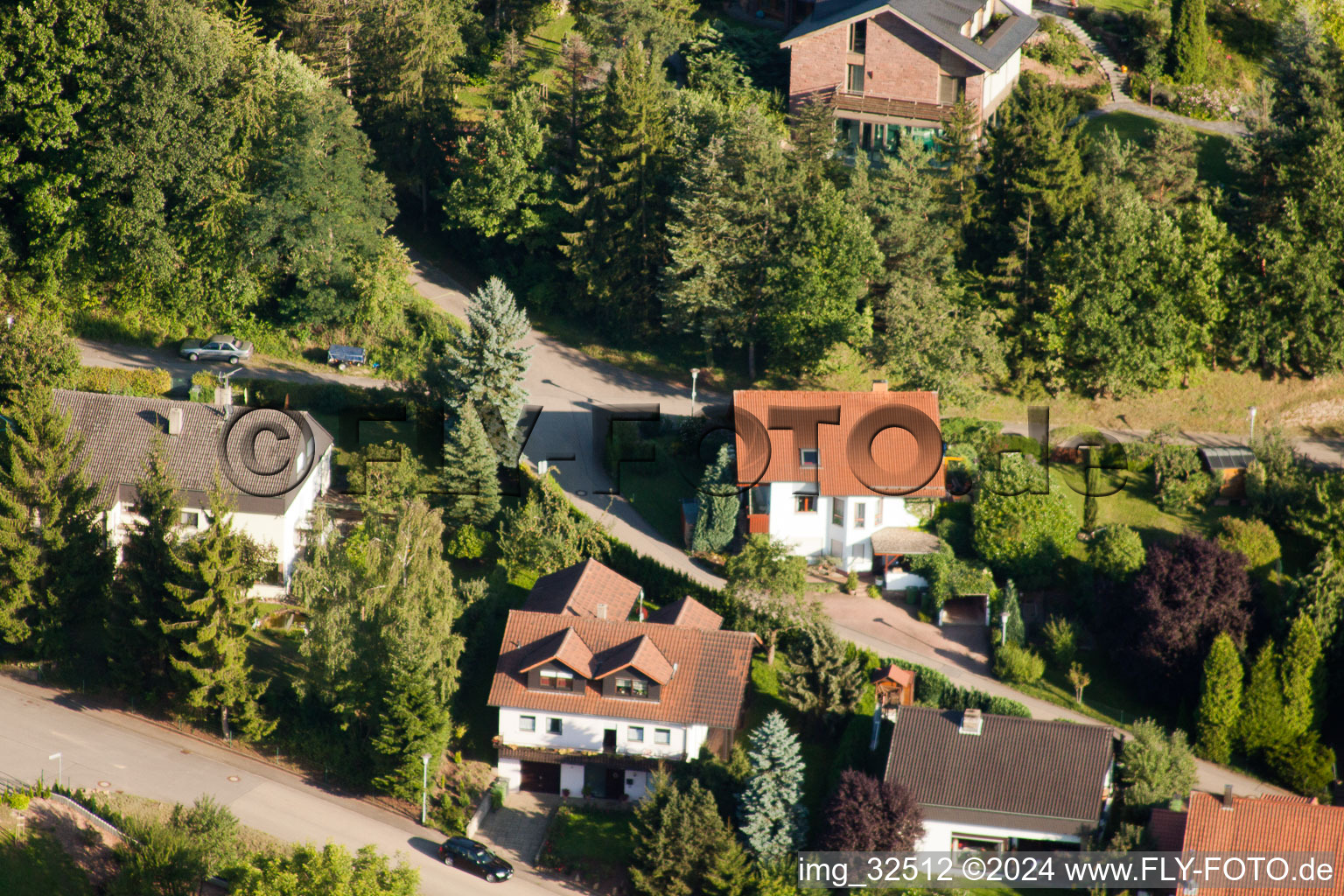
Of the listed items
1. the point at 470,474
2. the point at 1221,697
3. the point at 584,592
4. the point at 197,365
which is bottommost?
the point at 1221,697

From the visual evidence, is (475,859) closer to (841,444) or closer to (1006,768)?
(1006,768)

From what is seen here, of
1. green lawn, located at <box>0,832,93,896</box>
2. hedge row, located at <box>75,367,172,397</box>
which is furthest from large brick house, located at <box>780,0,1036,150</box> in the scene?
green lawn, located at <box>0,832,93,896</box>

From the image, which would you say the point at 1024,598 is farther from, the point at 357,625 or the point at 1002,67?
the point at 1002,67

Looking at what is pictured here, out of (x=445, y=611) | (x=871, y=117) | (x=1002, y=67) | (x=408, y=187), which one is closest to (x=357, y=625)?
(x=445, y=611)

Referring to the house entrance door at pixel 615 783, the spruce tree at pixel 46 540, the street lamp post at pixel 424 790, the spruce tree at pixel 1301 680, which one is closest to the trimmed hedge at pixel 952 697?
the spruce tree at pixel 1301 680

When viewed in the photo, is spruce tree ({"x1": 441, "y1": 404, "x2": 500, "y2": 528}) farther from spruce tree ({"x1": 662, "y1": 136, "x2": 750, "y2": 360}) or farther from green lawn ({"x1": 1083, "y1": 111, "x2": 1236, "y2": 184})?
green lawn ({"x1": 1083, "y1": 111, "x2": 1236, "y2": 184})

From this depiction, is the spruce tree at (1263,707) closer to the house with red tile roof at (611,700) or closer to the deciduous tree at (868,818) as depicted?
the deciduous tree at (868,818)

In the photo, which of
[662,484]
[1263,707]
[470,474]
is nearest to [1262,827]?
[1263,707]
